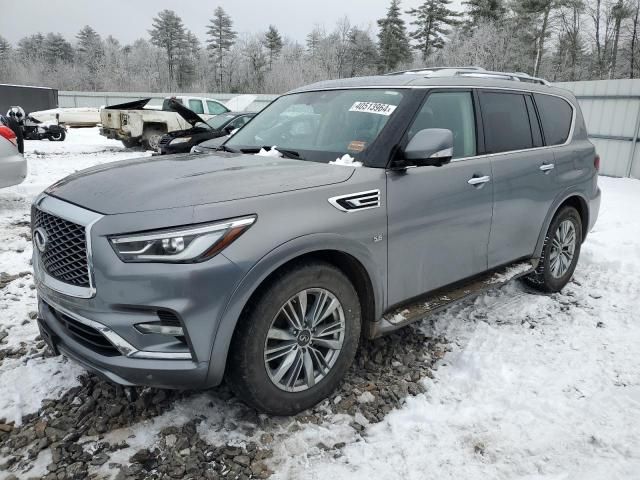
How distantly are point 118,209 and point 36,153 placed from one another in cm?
1404

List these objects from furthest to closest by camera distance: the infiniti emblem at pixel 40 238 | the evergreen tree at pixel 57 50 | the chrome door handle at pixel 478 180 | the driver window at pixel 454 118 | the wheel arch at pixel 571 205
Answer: the evergreen tree at pixel 57 50 < the wheel arch at pixel 571 205 < the chrome door handle at pixel 478 180 < the driver window at pixel 454 118 < the infiniti emblem at pixel 40 238

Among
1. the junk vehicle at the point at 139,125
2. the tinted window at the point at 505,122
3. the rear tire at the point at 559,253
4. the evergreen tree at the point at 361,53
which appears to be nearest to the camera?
the tinted window at the point at 505,122

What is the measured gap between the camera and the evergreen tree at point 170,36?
69.2 metres

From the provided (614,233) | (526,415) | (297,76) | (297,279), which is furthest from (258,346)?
(297,76)

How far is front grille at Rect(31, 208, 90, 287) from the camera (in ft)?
7.44

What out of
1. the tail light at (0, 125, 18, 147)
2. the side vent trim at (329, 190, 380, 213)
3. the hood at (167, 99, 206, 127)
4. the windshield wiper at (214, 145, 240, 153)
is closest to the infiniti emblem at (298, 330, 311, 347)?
the side vent trim at (329, 190, 380, 213)

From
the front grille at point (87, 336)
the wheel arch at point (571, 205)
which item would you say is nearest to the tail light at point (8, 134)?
the front grille at point (87, 336)

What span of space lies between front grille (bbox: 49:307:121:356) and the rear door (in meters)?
2.69

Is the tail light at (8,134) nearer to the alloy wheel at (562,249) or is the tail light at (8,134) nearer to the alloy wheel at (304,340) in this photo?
the alloy wheel at (304,340)

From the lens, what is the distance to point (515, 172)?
12.3 feet

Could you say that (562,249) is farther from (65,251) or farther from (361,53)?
(361,53)

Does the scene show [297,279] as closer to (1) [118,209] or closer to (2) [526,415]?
(1) [118,209]

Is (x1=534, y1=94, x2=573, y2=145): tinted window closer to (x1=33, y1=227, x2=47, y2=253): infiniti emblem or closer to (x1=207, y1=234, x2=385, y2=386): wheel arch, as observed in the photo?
(x1=207, y1=234, x2=385, y2=386): wheel arch

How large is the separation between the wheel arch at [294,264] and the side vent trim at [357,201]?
0.18 meters
